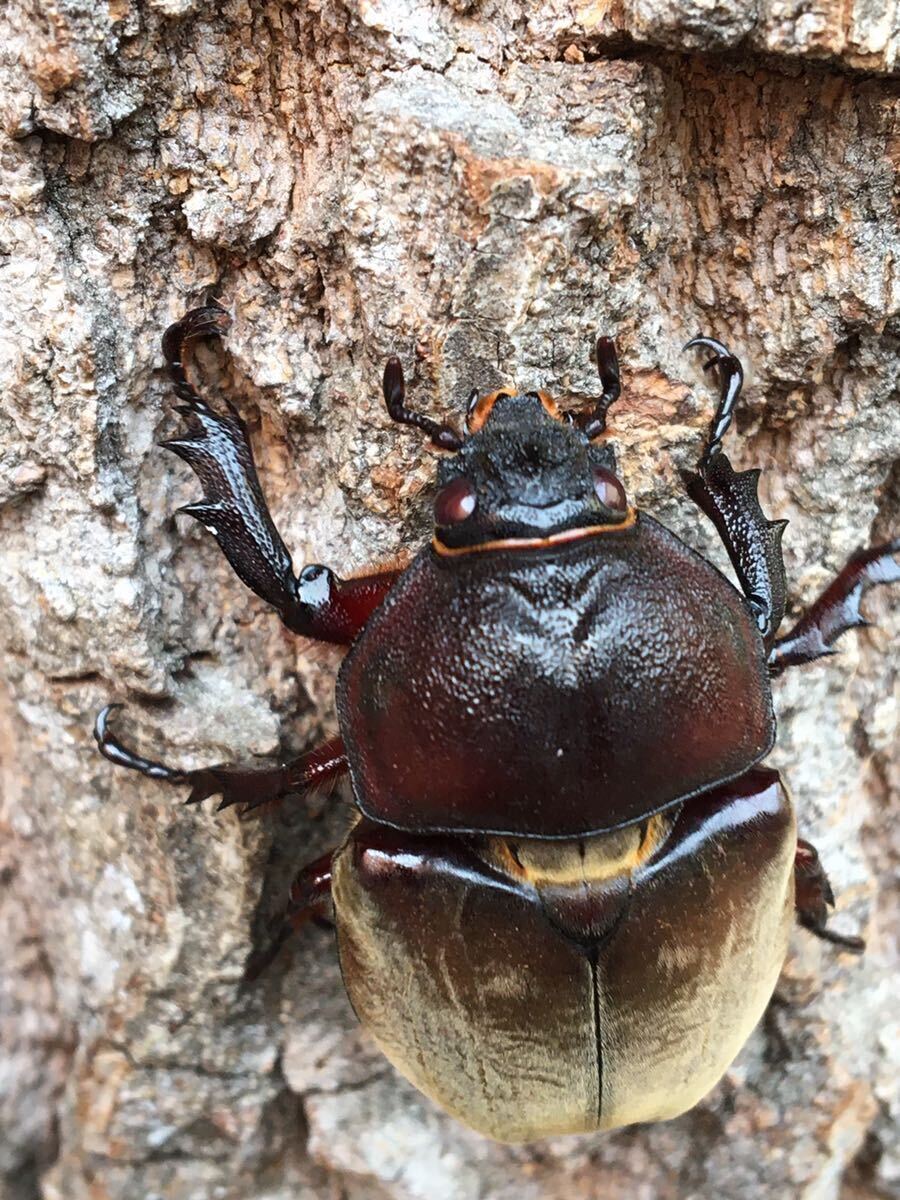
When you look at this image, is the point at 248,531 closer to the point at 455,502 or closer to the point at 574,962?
the point at 455,502

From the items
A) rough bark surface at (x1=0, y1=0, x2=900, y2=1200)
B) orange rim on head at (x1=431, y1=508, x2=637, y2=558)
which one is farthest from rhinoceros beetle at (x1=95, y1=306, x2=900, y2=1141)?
rough bark surface at (x1=0, y1=0, x2=900, y2=1200)

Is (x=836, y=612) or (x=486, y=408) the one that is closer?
(x=486, y=408)

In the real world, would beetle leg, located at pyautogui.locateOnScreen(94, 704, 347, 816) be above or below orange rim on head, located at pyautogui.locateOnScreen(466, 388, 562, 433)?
below

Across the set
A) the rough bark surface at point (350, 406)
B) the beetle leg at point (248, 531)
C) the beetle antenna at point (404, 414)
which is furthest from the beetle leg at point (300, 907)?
the beetle antenna at point (404, 414)

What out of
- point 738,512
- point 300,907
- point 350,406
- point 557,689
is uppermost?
point 350,406

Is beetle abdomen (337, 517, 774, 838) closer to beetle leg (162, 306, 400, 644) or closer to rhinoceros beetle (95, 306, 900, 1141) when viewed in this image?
rhinoceros beetle (95, 306, 900, 1141)

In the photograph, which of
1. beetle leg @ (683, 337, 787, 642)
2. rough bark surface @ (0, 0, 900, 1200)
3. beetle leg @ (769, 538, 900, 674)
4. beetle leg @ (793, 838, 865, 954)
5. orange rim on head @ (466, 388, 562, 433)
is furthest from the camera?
beetle leg @ (793, 838, 865, 954)

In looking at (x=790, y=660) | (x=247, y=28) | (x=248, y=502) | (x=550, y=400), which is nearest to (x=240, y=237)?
(x=247, y=28)

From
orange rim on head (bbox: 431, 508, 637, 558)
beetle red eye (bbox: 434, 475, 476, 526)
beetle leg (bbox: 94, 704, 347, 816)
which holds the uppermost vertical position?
beetle red eye (bbox: 434, 475, 476, 526)

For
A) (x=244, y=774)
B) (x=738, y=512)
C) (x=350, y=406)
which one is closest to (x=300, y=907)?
(x=244, y=774)
